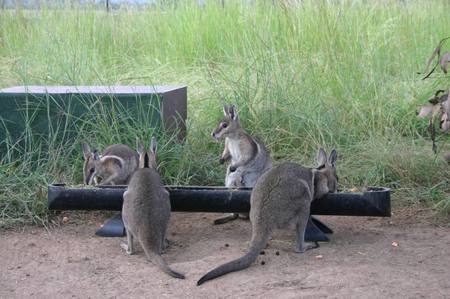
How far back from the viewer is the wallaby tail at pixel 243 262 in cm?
530

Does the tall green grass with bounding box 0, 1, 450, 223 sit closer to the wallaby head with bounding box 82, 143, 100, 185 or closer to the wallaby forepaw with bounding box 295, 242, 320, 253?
the wallaby head with bounding box 82, 143, 100, 185

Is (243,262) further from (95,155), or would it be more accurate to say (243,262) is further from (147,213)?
(95,155)

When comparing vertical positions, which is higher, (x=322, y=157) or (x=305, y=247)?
(x=322, y=157)

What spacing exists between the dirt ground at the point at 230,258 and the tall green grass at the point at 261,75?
50 cm

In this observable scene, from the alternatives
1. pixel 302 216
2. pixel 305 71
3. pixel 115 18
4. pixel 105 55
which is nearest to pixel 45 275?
pixel 302 216

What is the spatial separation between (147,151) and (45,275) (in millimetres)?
1453

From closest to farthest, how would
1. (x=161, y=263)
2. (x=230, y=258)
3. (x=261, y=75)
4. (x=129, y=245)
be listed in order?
1. (x=161, y=263)
2. (x=230, y=258)
3. (x=129, y=245)
4. (x=261, y=75)

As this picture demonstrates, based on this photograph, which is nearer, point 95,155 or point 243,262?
point 243,262

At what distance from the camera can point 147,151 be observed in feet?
22.0

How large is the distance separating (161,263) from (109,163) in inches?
62.8

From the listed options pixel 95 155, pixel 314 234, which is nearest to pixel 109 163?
pixel 95 155

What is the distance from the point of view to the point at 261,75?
889 cm

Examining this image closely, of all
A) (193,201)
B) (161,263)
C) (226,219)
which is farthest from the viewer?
(226,219)

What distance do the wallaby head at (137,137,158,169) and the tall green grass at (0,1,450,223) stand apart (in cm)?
63
